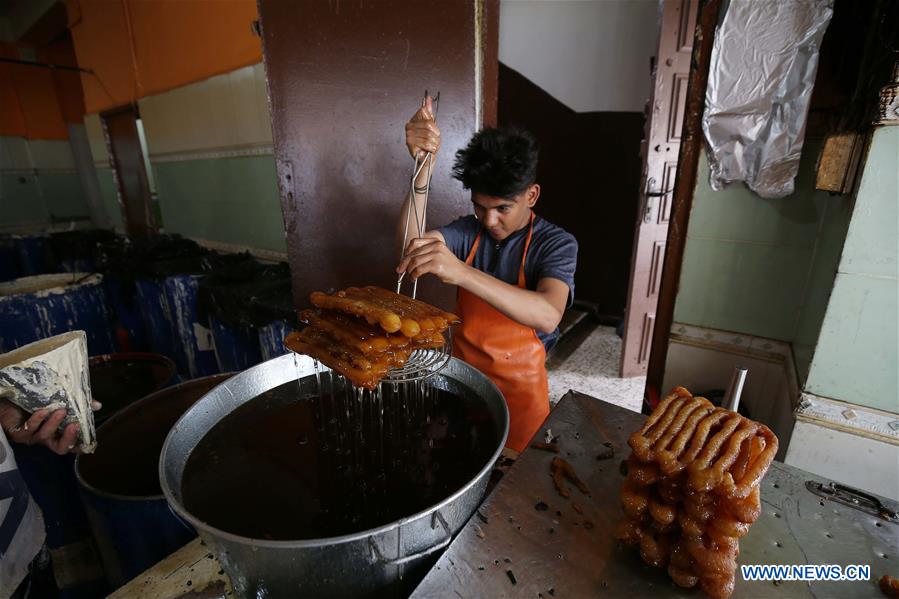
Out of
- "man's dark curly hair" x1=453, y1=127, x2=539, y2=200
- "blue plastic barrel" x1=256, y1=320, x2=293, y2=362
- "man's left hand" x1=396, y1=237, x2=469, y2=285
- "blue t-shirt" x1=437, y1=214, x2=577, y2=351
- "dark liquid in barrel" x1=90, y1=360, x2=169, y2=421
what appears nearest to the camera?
"man's left hand" x1=396, y1=237, x2=469, y2=285

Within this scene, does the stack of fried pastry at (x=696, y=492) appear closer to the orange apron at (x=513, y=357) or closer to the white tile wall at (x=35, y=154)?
the orange apron at (x=513, y=357)

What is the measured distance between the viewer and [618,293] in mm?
5488

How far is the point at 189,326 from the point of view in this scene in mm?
3770

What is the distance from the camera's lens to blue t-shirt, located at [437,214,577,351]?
6.05 feet

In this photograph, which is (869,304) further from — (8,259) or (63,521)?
(8,259)

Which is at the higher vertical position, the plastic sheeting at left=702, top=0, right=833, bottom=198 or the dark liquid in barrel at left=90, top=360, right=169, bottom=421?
the plastic sheeting at left=702, top=0, right=833, bottom=198

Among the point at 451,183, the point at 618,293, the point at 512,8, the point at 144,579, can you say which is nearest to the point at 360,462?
the point at 144,579

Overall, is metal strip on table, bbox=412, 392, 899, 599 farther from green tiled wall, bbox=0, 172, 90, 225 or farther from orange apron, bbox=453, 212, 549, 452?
green tiled wall, bbox=0, 172, 90, 225

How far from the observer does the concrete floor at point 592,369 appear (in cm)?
398

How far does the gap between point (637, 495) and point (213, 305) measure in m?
3.46

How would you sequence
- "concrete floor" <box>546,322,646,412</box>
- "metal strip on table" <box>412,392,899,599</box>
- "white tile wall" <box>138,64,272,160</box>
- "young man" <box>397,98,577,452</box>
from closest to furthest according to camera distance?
"metal strip on table" <box>412,392,899,599</box> < "young man" <box>397,98,577,452</box> < "white tile wall" <box>138,64,272,160</box> < "concrete floor" <box>546,322,646,412</box>

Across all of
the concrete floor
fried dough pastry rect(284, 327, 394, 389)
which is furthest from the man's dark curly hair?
the concrete floor

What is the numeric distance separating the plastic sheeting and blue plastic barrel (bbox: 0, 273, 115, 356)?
4756 mm

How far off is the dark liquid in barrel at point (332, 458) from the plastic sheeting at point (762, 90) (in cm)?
186
